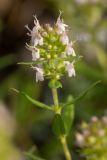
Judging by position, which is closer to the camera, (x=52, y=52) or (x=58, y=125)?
(x=52, y=52)

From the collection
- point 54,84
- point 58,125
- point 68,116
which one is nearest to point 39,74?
point 54,84

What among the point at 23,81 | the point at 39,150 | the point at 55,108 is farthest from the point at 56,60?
the point at 23,81

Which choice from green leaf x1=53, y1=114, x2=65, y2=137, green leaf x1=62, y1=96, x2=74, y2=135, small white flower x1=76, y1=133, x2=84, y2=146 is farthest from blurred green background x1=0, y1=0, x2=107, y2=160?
green leaf x1=53, y1=114, x2=65, y2=137

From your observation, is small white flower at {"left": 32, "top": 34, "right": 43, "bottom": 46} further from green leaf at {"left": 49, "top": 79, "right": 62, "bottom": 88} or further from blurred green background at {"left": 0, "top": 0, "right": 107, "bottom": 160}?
blurred green background at {"left": 0, "top": 0, "right": 107, "bottom": 160}

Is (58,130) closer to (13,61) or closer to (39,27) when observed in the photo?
(39,27)

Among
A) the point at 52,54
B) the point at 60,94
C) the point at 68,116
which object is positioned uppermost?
the point at 60,94

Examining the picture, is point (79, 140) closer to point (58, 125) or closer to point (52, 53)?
point (58, 125)
